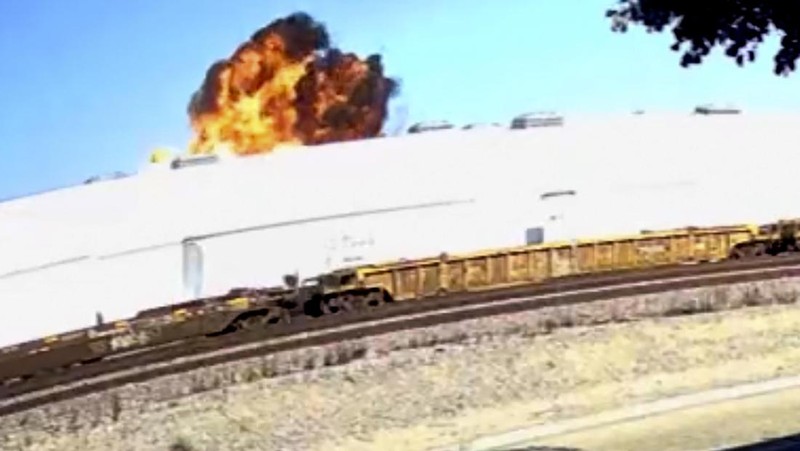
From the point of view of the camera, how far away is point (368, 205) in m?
37.3

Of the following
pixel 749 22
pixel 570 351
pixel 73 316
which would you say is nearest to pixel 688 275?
pixel 570 351

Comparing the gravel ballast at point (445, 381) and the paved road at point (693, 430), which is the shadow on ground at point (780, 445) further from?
the gravel ballast at point (445, 381)

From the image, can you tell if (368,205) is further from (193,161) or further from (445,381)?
(445,381)

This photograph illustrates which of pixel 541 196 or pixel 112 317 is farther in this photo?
pixel 541 196

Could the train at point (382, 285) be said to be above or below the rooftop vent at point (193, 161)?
below

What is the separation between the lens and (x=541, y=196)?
131 feet

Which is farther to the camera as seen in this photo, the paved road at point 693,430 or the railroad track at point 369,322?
the railroad track at point 369,322

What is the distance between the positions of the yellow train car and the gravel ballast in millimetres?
6119

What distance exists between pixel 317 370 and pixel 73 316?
11867mm

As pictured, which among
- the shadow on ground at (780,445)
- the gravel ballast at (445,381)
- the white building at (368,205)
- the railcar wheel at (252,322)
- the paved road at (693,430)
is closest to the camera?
the shadow on ground at (780,445)

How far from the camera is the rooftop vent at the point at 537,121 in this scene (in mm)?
42500

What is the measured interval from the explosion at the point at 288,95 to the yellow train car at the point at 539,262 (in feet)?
47.1

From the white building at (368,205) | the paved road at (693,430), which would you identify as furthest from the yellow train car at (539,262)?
the paved road at (693,430)

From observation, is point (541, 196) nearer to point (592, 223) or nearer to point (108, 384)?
point (592, 223)
